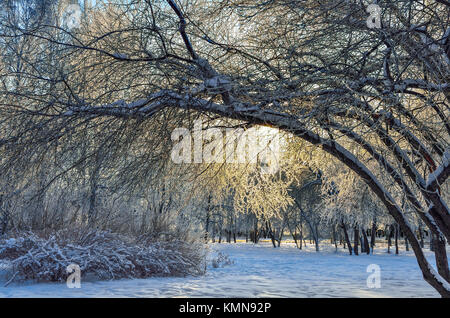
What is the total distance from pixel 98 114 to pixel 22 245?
15.1ft

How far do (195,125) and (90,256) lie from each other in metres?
4.04

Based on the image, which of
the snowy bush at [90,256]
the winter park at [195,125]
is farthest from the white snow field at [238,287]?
the snowy bush at [90,256]

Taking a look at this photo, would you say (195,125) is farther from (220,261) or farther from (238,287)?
(220,261)

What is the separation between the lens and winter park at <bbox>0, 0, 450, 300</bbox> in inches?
203

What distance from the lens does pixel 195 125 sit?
6750mm

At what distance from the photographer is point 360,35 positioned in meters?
5.68
